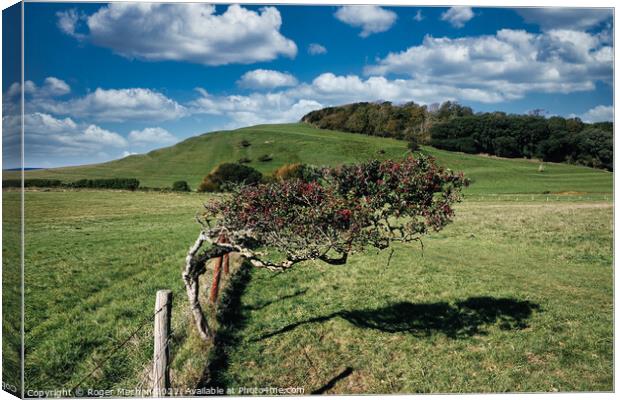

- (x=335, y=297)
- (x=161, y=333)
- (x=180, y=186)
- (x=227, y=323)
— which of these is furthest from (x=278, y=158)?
(x=335, y=297)

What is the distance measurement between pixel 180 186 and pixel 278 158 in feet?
7.85

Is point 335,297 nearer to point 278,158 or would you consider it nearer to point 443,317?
point 443,317

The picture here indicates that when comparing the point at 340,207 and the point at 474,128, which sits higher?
the point at 474,128

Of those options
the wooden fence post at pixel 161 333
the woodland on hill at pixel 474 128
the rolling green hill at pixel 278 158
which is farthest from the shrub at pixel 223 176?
the wooden fence post at pixel 161 333

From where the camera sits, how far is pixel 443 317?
401 inches

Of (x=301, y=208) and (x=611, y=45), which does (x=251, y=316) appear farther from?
(x=611, y=45)

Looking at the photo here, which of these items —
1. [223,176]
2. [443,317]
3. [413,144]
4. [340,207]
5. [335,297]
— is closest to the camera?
[340,207]

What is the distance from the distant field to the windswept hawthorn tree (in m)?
2.22

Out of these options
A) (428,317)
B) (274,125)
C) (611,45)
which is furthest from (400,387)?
(611,45)

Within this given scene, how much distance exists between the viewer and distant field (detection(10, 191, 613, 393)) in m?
7.80

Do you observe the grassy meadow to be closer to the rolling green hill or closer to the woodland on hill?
the rolling green hill

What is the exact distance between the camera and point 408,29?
27.0 ft

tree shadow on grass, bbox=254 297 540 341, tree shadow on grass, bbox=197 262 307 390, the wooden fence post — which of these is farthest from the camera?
tree shadow on grass, bbox=254 297 540 341

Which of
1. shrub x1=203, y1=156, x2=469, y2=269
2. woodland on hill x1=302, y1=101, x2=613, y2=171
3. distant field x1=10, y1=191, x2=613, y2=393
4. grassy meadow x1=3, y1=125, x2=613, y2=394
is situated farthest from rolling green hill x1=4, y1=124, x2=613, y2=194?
shrub x1=203, y1=156, x2=469, y2=269
